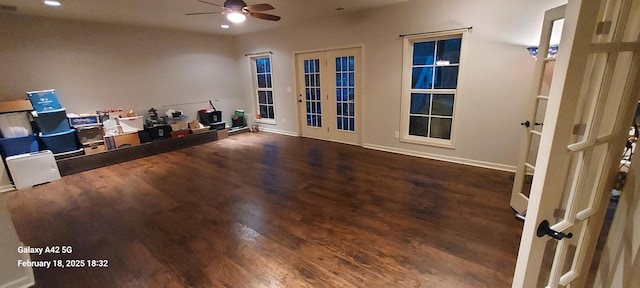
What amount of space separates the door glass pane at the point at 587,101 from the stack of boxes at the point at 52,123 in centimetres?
595

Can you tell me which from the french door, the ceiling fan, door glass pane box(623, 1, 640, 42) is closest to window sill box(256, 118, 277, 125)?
the french door

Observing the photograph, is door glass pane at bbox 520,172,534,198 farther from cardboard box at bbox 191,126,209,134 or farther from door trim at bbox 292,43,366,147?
cardboard box at bbox 191,126,209,134

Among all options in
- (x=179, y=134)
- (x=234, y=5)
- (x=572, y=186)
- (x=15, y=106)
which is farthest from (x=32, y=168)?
(x=572, y=186)

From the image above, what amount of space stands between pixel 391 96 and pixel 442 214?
2.46 metres

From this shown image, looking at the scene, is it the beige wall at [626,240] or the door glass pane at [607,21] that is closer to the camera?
the door glass pane at [607,21]

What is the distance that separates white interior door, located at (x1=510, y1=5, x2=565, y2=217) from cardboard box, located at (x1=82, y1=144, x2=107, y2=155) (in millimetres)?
6094

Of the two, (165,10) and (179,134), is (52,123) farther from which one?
(165,10)

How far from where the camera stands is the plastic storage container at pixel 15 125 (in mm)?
3777

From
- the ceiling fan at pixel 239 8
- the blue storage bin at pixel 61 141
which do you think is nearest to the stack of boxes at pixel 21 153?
the blue storage bin at pixel 61 141

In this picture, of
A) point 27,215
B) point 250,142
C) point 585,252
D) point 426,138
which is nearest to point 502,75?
point 426,138

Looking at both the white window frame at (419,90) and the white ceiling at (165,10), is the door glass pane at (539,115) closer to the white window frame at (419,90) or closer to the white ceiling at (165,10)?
the white window frame at (419,90)

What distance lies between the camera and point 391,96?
15.0ft

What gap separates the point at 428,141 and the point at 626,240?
340 centimetres

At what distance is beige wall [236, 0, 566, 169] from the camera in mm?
3355
